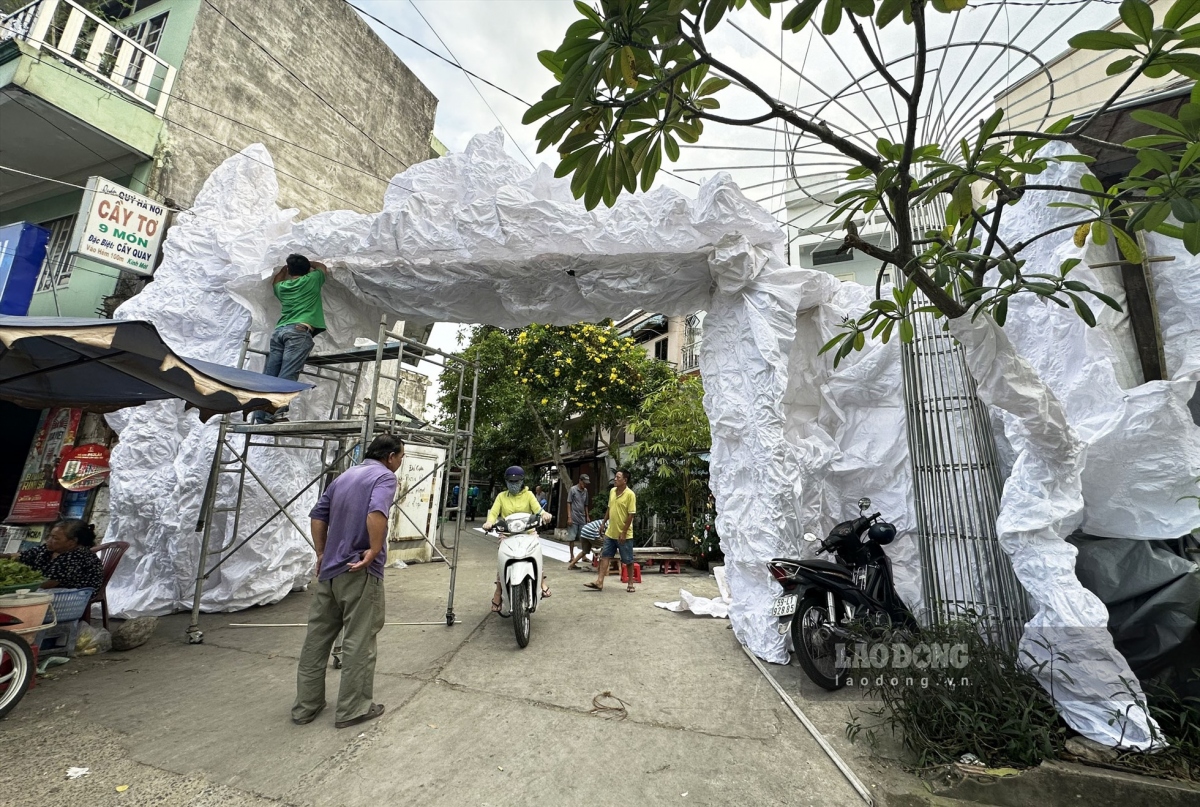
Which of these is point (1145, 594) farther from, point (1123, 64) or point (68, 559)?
point (68, 559)

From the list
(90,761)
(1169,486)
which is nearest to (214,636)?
(90,761)

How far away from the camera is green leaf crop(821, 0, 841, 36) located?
1353mm

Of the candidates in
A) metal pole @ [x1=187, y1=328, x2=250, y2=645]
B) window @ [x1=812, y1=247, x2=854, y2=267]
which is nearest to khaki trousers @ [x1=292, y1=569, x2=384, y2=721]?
metal pole @ [x1=187, y1=328, x2=250, y2=645]

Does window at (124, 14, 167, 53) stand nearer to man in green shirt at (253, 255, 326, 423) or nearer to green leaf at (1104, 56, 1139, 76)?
man in green shirt at (253, 255, 326, 423)

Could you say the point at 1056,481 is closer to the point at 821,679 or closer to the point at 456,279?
the point at 821,679

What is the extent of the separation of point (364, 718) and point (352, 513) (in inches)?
43.4

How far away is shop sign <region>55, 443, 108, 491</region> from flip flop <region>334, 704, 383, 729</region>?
203 inches

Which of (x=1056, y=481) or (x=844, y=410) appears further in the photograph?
(x=844, y=410)

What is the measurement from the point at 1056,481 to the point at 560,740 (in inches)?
118

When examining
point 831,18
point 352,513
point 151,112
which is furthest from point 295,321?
point 831,18

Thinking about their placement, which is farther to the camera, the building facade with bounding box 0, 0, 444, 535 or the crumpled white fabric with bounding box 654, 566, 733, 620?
the building facade with bounding box 0, 0, 444, 535

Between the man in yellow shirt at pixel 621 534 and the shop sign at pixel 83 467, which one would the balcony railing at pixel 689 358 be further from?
the shop sign at pixel 83 467

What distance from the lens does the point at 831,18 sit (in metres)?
1.38

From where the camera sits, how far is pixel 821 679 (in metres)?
3.38
